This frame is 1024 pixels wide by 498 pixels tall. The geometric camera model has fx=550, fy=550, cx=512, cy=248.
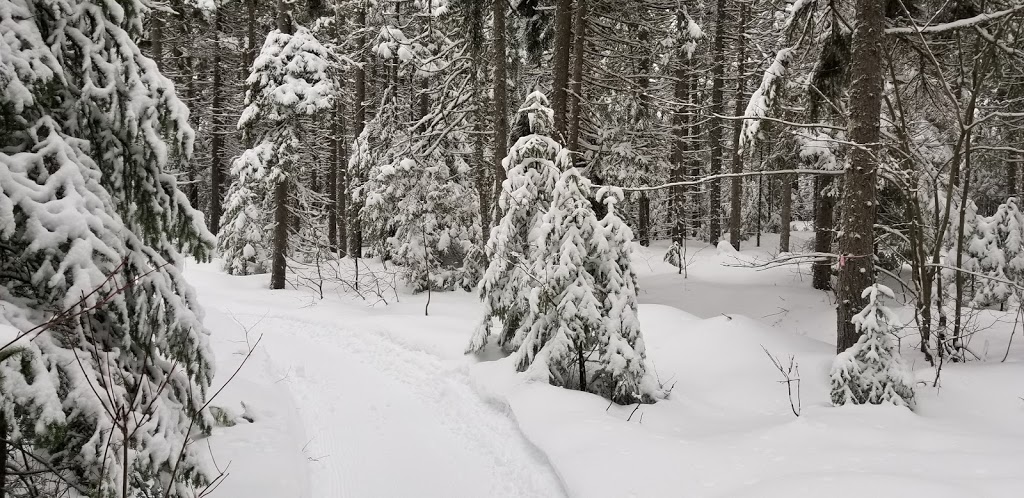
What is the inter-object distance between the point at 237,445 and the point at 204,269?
18705 mm

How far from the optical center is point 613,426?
20.2 ft

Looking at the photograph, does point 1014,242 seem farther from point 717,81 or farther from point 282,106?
point 282,106

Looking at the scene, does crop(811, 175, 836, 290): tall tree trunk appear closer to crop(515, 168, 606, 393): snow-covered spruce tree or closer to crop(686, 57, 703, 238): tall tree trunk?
crop(686, 57, 703, 238): tall tree trunk

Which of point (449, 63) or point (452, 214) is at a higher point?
point (449, 63)

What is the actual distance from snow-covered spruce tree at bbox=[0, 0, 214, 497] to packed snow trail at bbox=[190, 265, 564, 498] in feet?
5.10

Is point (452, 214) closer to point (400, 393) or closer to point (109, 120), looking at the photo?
point (400, 393)

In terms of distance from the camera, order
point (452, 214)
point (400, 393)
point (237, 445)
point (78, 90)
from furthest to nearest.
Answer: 1. point (452, 214)
2. point (400, 393)
3. point (237, 445)
4. point (78, 90)

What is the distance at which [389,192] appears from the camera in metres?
16.7

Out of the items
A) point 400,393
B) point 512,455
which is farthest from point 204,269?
point 512,455

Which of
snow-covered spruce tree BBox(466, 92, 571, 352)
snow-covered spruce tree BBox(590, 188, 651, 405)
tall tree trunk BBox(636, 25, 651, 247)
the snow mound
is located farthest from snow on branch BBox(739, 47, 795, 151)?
the snow mound

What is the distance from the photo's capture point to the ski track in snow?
568 cm

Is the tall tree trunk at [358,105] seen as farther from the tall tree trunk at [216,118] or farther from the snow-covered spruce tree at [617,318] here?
the snow-covered spruce tree at [617,318]

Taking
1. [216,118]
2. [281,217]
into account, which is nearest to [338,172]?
[216,118]

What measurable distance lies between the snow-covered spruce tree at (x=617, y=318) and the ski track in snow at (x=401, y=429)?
1468mm
